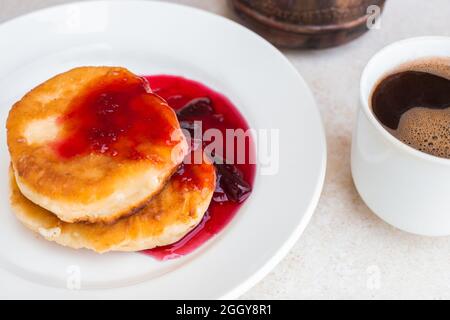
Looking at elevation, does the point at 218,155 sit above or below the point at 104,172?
below

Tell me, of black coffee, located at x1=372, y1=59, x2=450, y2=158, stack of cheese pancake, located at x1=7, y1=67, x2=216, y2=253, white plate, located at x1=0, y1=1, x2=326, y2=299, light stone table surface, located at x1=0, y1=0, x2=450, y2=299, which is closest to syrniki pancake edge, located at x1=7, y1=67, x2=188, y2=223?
stack of cheese pancake, located at x1=7, y1=67, x2=216, y2=253

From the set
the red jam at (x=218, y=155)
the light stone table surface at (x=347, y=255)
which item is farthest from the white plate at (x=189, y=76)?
the light stone table surface at (x=347, y=255)

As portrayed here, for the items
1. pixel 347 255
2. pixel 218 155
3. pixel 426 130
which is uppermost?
pixel 426 130

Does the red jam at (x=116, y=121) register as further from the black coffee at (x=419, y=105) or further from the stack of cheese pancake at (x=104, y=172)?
the black coffee at (x=419, y=105)

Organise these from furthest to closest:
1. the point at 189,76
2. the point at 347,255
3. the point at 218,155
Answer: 1. the point at 189,76
2. the point at 218,155
3. the point at 347,255

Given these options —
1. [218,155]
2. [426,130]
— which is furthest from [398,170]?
[218,155]

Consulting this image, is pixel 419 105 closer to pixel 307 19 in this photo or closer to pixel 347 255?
pixel 347 255

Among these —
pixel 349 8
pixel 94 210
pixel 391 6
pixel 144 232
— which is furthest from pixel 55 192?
pixel 391 6
